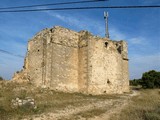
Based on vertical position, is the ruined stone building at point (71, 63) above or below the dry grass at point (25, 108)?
above

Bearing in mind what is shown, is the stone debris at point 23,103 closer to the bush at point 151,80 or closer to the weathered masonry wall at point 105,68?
the weathered masonry wall at point 105,68

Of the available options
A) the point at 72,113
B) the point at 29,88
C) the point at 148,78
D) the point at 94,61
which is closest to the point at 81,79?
the point at 94,61

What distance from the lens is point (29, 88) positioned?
17.4 metres

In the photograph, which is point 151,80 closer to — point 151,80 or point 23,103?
point 151,80

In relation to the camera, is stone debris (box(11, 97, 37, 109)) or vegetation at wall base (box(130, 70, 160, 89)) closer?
stone debris (box(11, 97, 37, 109))

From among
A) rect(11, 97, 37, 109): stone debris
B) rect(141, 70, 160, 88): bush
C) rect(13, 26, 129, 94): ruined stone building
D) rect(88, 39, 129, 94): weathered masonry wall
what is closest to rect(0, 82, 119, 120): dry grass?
rect(11, 97, 37, 109): stone debris

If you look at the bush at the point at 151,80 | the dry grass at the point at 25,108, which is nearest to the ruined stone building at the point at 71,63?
the dry grass at the point at 25,108

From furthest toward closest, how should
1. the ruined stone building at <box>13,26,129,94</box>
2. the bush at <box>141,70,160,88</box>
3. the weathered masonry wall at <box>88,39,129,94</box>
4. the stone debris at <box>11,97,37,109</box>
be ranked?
1. the bush at <box>141,70,160,88</box>
2. the weathered masonry wall at <box>88,39,129,94</box>
3. the ruined stone building at <box>13,26,129,94</box>
4. the stone debris at <box>11,97,37,109</box>

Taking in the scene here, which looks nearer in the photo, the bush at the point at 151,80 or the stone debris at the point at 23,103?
the stone debris at the point at 23,103

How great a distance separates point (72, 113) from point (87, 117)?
1.17 meters

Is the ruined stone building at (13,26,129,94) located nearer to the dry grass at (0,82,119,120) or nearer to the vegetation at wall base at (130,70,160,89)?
the dry grass at (0,82,119,120)

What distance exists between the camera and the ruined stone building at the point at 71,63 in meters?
19.4

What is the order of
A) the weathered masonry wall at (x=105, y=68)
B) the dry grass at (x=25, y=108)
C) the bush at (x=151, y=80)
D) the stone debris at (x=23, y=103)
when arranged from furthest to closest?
1. the bush at (x=151, y=80)
2. the weathered masonry wall at (x=105, y=68)
3. the stone debris at (x=23, y=103)
4. the dry grass at (x=25, y=108)

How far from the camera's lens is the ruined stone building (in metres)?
19.4
